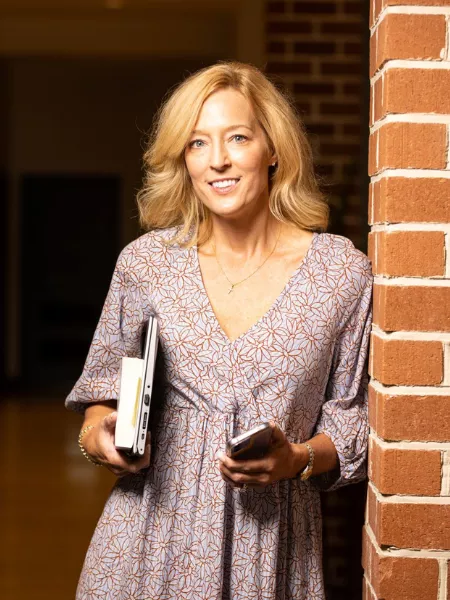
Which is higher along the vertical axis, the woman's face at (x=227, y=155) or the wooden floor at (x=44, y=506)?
the woman's face at (x=227, y=155)

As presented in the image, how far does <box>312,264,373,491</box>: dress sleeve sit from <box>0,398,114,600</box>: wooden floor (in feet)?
9.46

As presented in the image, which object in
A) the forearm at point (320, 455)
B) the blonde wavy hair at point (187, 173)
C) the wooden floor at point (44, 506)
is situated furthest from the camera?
the wooden floor at point (44, 506)

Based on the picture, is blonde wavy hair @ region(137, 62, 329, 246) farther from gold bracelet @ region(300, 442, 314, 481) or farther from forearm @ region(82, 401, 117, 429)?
gold bracelet @ region(300, 442, 314, 481)

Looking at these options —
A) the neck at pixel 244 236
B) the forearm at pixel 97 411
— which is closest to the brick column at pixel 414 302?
the neck at pixel 244 236

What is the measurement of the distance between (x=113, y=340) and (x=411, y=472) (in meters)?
0.72

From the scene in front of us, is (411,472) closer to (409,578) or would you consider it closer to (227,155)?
(409,578)

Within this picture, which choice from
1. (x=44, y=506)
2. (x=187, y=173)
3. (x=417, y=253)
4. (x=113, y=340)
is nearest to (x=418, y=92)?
(x=417, y=253)

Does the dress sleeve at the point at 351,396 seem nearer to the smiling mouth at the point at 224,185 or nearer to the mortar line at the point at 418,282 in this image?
the mortar line at the point at 418,282

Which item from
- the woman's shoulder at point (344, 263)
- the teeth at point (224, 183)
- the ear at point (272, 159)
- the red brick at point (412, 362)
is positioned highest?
the ear at point (272, 159)

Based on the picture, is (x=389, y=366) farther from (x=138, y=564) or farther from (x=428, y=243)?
(x=138, y=564)

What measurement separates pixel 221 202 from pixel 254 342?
301 mm

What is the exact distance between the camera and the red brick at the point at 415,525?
5.54ft

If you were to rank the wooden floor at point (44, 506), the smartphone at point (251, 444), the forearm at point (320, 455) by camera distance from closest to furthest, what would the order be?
1. the smartphone at point (251, 444)
2. the forearm at point (320, 455)
3. the wooden floor at point (44, 506)

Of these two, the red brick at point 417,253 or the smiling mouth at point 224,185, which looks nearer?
the red brick at point 417,253
